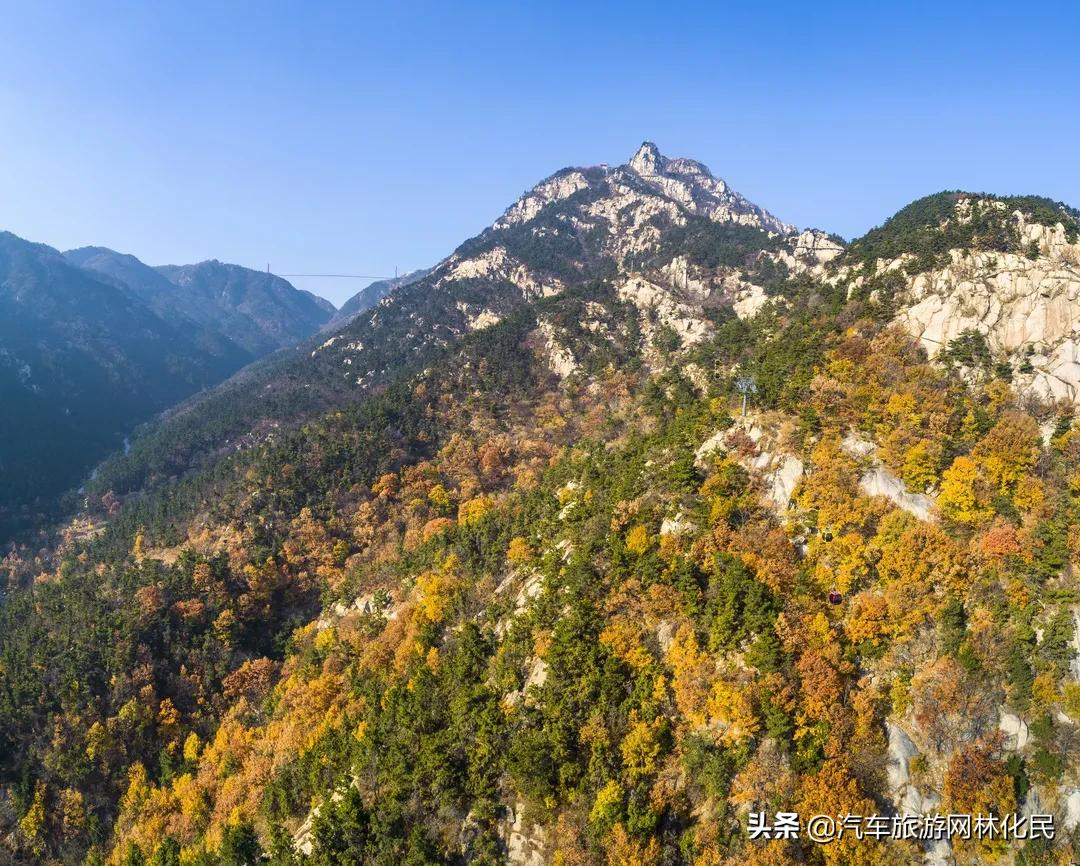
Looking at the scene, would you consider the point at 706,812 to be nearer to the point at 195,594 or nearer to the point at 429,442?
the point at 195,594

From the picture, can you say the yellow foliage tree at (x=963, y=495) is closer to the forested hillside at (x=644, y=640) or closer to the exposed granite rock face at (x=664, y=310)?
the forested hillside at (x=644, y=640)

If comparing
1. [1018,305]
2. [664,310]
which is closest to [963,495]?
[1018,305]

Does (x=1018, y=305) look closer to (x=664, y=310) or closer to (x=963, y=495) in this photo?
(x=963, y=495)

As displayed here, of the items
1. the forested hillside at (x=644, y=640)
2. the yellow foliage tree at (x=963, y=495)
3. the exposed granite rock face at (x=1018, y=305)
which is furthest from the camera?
the exposed granite rock face at (x=1018, y=305)

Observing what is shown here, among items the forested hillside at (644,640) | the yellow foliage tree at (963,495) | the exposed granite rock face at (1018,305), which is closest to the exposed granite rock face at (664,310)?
the forested hillside at (644,640)

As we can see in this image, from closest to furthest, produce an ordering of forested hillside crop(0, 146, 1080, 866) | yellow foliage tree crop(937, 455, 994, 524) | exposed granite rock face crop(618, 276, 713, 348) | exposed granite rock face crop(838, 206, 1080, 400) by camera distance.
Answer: forested hillside crop(0, 146, 1080, 866) → yellow foliage tree crop(937, 455, 994, 524) → exposed granite rock face crop(838, 206, 1080, 400) → exposed granite rock face crop(618, 276, 713, 348)

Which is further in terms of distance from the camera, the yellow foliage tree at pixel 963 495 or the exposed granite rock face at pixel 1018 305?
the exposed granite rock face at pixel 1018 305

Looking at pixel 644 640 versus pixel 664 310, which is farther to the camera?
pixel 664 310

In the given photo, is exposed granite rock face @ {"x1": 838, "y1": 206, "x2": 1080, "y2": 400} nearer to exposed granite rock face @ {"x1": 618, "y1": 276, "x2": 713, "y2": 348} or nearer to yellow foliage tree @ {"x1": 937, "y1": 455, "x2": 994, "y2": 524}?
yellow foliage tree @ {"x1": 937, "y1": 455, "x2": 994, "y2": 524}

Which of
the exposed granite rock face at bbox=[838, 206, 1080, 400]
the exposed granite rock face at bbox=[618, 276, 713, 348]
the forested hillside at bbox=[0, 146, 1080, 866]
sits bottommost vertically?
the forested hillside at bbox=[0, 146, 1080, 866]

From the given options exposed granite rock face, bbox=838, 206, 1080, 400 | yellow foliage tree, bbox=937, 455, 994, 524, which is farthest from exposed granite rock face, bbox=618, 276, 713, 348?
yellow foliage tree, bbox=937, 455, 994, 524
